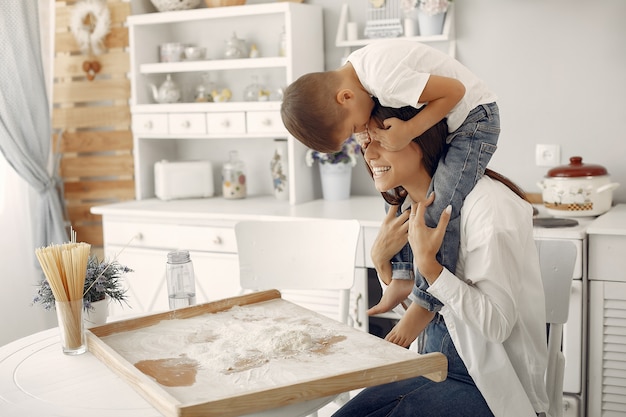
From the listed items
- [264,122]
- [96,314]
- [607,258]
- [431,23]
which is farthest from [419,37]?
[96,314]

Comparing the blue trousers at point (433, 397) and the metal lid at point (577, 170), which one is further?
the metal lid at point (577, 170)

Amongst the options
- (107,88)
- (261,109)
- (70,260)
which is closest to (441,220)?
(70,260)

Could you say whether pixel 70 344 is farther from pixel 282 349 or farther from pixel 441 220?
pixel 441 220

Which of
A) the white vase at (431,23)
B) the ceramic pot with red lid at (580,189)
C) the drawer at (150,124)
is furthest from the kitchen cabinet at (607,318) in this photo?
the drawer at (150,124)

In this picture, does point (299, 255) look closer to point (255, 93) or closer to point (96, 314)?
point (96, 314)

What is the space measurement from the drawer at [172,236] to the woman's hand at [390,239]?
1.49 meters

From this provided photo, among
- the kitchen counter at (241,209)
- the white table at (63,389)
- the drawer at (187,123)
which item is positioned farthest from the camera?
the drawer at (187,123)

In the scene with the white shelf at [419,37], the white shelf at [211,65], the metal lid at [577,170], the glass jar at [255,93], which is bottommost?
the metal lid at [577,170]

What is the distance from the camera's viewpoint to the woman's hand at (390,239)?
1.87 meters

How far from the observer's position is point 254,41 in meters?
3.80

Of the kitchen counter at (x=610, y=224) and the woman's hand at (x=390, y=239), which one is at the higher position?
the woman's hand at (x=390, y=239)

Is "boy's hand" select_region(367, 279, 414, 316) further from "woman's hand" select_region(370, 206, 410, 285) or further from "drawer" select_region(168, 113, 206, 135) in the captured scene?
"drawer" select_region(168, 113, 206, 135)

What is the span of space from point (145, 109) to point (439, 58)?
2.30 metres

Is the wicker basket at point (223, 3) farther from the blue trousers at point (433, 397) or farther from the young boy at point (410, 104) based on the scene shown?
the blue trousers at point (433, 397)
